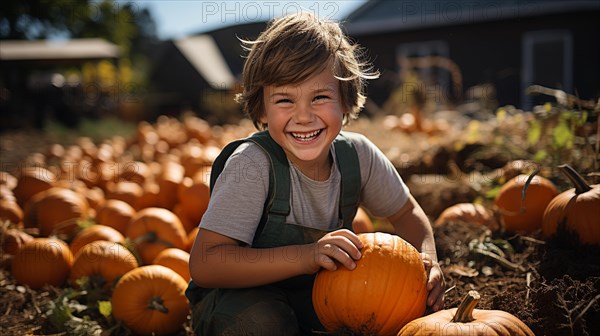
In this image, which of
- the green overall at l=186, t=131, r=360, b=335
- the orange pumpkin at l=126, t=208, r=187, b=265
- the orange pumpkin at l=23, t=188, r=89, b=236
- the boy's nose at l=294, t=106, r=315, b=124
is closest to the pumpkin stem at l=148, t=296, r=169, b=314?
the green overall at l=186, t=131, r=360, b=335

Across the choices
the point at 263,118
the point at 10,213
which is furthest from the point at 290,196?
the point at 10,213

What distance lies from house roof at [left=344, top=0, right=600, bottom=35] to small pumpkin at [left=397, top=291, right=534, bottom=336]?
32.3 feet

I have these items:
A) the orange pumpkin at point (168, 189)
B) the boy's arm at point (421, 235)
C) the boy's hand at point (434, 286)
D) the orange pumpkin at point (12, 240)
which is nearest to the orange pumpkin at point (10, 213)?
the orange pumpkin at point (12, 240)

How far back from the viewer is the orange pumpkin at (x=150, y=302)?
93.8 inches

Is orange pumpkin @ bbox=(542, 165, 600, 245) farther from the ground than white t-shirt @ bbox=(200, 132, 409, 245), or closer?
closer

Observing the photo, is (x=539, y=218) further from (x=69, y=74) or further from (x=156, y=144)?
(x=69, y=74)

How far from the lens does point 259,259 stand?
6.08 feet

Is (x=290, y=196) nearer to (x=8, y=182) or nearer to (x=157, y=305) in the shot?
(x=157, y=305)

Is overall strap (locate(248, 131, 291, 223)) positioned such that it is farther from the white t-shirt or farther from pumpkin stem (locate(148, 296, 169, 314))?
pumpkin stem (locate(148, 296, 169, 314))

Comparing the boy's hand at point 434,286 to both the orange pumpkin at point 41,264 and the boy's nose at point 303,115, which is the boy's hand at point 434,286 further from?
the orange pumpkin at point 41,264

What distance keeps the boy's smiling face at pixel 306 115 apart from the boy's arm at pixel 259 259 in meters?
0.39

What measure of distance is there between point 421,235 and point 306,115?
71cm

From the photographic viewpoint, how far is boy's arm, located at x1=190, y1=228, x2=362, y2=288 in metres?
1.78

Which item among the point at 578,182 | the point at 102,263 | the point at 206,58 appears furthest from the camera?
the point at 206,58
